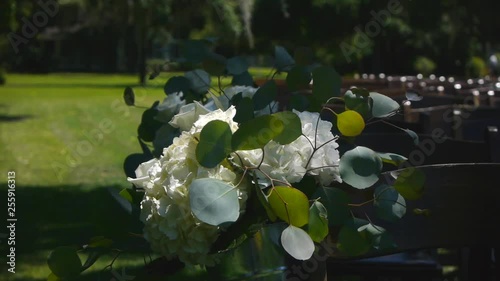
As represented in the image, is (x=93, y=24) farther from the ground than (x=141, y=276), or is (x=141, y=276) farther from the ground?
(x=141, y=276)

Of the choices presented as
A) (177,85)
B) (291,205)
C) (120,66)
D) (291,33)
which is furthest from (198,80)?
(120,66)

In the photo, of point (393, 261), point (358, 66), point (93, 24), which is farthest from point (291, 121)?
point (93, 24)

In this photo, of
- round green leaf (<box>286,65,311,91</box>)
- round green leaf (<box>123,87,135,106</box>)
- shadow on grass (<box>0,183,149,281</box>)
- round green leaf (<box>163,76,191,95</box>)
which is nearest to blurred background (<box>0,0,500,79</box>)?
shadow on grass (<box>0,183,149,281</box>)

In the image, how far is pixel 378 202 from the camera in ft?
6.61

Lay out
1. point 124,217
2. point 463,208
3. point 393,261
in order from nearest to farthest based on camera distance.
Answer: point 463,208 < point 124,217 < point 393,261

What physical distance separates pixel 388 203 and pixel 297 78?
1.58 feet

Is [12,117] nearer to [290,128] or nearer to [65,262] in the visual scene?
[65,262]

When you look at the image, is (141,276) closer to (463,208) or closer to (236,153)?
(236,153)

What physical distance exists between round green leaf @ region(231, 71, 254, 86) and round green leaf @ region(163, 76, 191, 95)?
5.6 inches

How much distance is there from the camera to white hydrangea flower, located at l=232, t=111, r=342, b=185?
1.92 m

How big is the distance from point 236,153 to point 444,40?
4412 centimetres

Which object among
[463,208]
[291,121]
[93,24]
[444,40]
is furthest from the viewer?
[93,24]

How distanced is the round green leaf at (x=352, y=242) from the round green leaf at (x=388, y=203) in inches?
2.8

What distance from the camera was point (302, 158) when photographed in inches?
77.4
